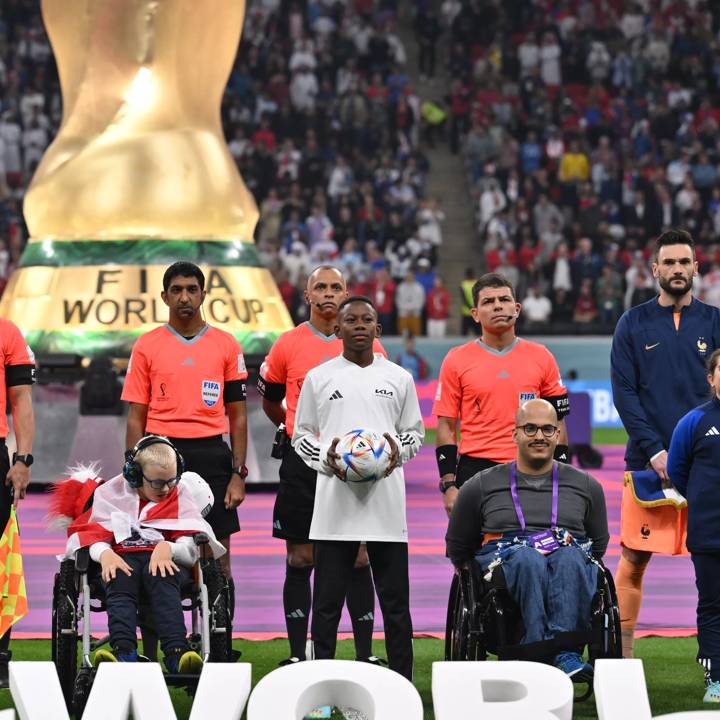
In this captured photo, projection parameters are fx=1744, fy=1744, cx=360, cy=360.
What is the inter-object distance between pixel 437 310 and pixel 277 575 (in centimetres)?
1677

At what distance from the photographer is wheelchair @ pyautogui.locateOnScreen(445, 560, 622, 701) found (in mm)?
7156

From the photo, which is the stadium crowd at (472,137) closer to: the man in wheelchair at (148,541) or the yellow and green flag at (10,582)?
the yellow and green flag at (10,582)

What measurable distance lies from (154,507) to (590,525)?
1.93 meters

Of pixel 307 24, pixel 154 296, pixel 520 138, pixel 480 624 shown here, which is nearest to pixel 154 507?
pixel 480 624

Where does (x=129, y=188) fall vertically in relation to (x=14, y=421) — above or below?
above

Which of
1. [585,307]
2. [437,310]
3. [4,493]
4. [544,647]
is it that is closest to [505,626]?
[544,647]

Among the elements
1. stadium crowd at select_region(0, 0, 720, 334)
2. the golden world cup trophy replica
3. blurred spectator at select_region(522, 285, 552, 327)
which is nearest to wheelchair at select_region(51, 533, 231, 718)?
the golden world cup trophy replica

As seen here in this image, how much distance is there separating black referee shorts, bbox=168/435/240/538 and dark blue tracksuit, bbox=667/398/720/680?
7.33 feet

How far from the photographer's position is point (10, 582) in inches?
322

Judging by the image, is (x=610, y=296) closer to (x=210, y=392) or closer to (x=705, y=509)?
(x=210, y=392)

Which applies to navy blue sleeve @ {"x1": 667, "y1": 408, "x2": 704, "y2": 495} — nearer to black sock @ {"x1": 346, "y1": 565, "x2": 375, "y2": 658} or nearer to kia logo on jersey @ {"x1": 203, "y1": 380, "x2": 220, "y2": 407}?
black sock @ {"x1": 346, "y1": 565, "x2": 375, "y2": 658}

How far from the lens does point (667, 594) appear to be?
1142 cm

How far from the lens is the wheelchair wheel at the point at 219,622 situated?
7379 millimetres

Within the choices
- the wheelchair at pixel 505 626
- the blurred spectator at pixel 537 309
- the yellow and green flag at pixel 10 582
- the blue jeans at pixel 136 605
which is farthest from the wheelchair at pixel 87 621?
the blurred spectator at pixel 537 309
